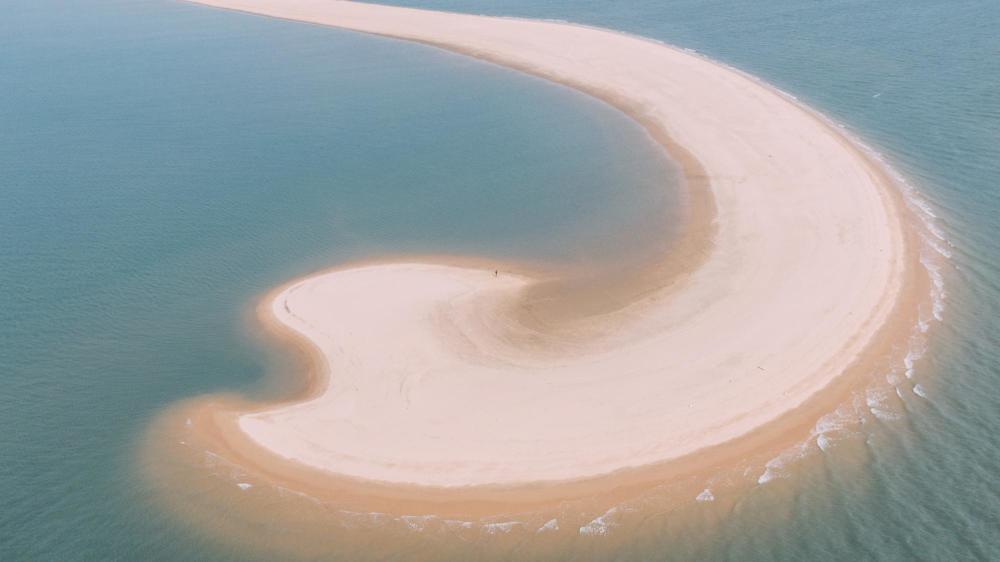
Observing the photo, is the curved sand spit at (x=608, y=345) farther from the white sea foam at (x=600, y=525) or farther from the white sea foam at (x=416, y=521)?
the white sea foam at (x=600, y=525)

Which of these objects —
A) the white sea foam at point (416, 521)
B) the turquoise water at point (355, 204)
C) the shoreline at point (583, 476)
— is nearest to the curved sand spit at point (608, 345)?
the shoreline at point (583, 476)

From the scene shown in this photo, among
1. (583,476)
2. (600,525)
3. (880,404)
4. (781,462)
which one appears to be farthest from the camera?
(880,404)

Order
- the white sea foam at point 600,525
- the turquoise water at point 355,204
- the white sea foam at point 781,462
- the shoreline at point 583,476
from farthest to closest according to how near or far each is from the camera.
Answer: the white sea foam at point 781,462, the shoreline at point 583,476, the turquoise water at point 355,204, the white sea foam at point 600,525

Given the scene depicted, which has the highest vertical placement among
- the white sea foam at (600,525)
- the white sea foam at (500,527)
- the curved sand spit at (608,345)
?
the curved sand spit at (608,345)

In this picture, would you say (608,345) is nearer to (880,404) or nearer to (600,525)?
(600,525)

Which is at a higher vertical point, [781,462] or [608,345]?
[608,345]

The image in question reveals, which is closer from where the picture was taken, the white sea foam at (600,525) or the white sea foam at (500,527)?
the white sea foam at (600,525)

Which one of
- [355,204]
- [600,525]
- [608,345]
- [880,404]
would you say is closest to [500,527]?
[600,525]

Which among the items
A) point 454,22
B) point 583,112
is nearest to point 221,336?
point 583,112
